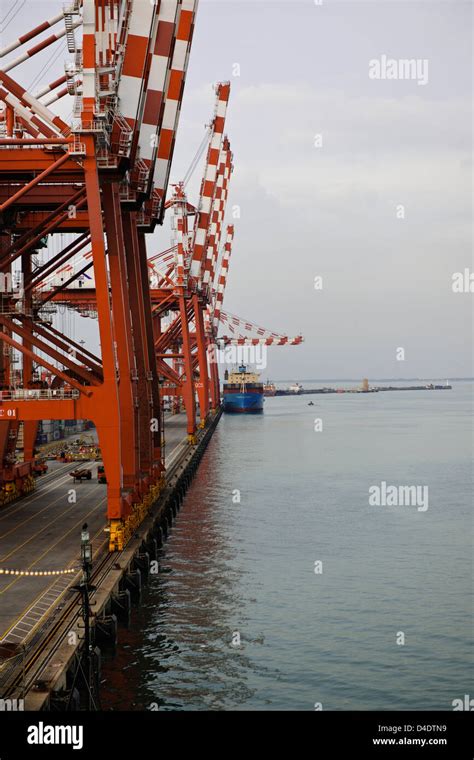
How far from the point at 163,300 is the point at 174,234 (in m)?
5.88

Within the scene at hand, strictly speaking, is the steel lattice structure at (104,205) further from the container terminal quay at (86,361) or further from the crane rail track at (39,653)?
the crane rail track at (39,653)

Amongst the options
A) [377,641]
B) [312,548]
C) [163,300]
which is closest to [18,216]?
[312,548]

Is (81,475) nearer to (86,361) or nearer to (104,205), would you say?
(86,361)

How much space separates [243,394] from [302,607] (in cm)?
13230

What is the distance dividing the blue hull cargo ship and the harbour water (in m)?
102

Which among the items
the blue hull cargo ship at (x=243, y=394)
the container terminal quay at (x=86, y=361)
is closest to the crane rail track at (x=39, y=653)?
the container terminal quay at (x=86, y=361)

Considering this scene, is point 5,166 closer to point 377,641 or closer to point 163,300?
point 377,641

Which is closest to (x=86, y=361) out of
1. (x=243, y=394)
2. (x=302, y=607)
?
(x=302, y=607)

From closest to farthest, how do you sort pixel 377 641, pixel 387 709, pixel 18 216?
pixel 387 709
pixel 377 641
pixel 18 216

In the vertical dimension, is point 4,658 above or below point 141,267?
below

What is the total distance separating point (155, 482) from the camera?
42031mm

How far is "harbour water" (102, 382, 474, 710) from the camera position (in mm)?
21422

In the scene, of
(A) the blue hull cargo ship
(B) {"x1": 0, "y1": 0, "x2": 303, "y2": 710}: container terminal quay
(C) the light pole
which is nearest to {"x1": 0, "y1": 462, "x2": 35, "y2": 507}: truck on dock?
(B) {"x1": 0, "y1": 0, "x2": 303, "y2": 710}: container terminal quay

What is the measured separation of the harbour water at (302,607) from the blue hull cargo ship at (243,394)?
102m
